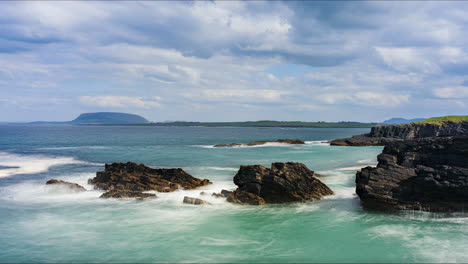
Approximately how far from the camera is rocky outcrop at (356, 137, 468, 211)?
1830cm

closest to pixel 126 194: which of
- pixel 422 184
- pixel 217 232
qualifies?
pixel 217 232

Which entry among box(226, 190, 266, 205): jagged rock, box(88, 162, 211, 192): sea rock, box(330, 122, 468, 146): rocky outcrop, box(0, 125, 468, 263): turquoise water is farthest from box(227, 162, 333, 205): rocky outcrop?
box(330, 122, 468, 146): rocky outcrop

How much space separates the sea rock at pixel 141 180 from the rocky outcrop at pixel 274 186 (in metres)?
5.72

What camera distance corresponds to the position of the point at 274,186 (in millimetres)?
21391

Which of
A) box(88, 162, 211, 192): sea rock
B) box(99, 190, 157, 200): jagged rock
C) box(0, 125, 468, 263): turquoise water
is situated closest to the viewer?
box(0, 125, 468, 263): turquoise water

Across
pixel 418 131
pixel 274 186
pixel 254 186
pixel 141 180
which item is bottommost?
pixel 141 180

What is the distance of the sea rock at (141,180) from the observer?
25.2 m

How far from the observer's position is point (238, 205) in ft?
69.0

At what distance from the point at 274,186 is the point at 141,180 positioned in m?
11.8

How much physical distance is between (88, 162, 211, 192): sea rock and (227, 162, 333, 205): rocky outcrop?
5718 millimetres

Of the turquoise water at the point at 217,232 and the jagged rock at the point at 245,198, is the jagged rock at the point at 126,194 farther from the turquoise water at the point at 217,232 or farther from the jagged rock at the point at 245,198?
the jagged rock at the point at 245,198

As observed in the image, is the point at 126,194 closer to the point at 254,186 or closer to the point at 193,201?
the point at 193,201

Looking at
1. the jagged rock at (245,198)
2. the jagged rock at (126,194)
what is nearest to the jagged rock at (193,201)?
the jagged rock at (245,198)

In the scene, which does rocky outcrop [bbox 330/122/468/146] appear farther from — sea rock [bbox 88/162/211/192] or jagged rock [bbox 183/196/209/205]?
jagged rock [bbox 183/196/209/205]
